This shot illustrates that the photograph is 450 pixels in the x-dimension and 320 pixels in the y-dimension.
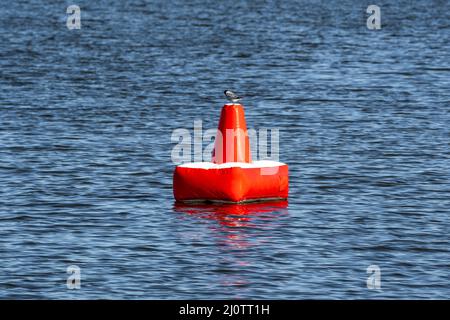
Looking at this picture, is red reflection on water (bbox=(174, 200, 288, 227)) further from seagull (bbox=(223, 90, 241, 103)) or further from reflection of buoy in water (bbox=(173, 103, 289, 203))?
seagull (bbox=(223, 90, 241, 103))

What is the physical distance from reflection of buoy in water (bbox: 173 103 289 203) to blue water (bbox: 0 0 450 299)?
0.24 metres

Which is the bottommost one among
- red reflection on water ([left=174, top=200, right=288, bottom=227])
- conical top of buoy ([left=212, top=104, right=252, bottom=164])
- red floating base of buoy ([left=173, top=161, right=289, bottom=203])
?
red reflection on water ([left=174, top=200, right=288, bottom=227])

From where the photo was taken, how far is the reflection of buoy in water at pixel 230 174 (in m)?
18.7

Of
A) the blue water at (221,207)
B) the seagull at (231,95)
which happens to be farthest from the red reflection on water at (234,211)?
the seagull at (231,95)

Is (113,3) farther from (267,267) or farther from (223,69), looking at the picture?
(267,267)

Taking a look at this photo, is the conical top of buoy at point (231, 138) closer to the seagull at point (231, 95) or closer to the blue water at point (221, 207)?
the seagull at point (231, 95)

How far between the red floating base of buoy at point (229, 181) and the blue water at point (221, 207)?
8.7 inches

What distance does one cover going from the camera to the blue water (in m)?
15.5

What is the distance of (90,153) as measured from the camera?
2491cm

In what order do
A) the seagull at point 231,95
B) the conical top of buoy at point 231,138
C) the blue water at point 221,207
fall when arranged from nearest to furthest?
the blue water at point 221,207 < the seagull at point 231,95 < the conical top of buoy at point 231,138

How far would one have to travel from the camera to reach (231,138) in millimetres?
19062

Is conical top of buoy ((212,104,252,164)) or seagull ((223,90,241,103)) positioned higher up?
seagull ((223,90,241,103))

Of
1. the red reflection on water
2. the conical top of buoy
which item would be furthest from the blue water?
the conical top of buoy

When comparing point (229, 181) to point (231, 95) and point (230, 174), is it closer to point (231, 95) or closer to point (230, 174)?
point (230, 174)
